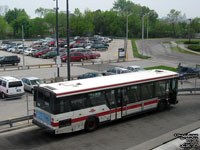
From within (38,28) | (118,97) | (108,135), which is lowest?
(108,135)

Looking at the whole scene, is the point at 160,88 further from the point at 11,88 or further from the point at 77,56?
the point at 77,56

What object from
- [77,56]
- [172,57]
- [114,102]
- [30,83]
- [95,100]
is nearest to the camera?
[95,100]

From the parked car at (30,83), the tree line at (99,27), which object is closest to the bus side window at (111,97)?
the parked car at (30,83)

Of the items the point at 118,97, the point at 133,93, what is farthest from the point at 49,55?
the point at 118,97

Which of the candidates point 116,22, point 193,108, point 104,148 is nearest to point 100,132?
point 104,148

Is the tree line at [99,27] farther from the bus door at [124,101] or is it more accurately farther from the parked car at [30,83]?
the bus door at [124,101]

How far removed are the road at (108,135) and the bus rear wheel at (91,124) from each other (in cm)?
26

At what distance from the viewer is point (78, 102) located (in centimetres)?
1384

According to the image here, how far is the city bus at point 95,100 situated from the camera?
13242 millimetres

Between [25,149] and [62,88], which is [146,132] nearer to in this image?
[62,88]

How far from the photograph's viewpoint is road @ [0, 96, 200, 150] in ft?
41.3

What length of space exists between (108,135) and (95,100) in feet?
6.20

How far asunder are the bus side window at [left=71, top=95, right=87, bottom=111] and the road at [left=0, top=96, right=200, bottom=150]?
1.45 m

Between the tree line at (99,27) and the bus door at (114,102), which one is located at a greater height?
the tree line at (99,27)
